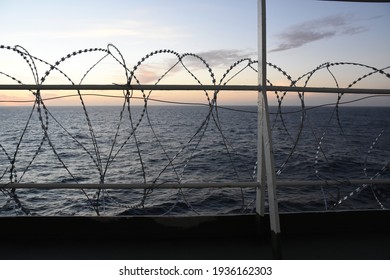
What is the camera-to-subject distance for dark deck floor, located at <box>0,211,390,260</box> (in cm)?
245

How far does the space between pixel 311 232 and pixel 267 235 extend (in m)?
0.42

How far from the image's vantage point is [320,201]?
13.6m

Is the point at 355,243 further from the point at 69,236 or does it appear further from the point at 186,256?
the point at 69,236

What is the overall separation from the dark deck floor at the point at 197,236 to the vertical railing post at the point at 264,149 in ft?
1.04

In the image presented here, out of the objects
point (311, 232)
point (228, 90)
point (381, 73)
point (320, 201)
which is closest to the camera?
point (228, 90)

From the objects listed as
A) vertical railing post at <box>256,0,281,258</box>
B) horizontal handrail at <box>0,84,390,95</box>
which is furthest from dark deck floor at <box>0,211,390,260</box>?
horizontal handrail at <box>0,84,390,95</box>

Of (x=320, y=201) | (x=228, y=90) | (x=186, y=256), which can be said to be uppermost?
(x=228, y=90)

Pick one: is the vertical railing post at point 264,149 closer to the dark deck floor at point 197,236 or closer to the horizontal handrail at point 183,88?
the horizontal handrail at point 183,88

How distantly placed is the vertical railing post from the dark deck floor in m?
0.32

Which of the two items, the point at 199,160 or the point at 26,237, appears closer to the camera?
the point at 26,237

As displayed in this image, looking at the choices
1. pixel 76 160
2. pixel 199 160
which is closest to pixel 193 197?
pixel 199 160

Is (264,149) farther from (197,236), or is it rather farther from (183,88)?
(197,236)

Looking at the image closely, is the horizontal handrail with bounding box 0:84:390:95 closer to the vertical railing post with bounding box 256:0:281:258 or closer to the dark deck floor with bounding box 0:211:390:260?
the vertical railing post with bounding box 256:0:281:258

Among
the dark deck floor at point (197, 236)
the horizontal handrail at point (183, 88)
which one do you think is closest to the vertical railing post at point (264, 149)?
the horizontal handrail at point (183, 88)
